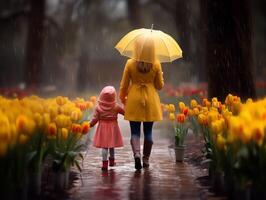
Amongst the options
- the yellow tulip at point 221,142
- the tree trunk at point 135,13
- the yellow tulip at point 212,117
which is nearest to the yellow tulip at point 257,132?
the yellow tulip at point 221,142

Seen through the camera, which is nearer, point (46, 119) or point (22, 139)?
point (22, 139)

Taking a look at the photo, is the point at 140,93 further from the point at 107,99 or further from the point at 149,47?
the point at 149,47

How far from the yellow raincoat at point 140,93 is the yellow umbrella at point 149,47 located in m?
0.16

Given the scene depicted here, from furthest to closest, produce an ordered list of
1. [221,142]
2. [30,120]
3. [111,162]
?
[111,162] < [221,142] < [30,120]

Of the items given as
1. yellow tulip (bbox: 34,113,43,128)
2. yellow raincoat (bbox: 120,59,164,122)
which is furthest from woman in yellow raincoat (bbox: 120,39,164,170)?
yellow tulip (bbox: 34,113,43,128)

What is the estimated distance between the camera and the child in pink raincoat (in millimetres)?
8242

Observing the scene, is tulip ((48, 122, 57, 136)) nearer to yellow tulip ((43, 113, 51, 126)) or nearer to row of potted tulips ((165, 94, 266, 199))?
yellow tulip ((43, 113, 51, 126))

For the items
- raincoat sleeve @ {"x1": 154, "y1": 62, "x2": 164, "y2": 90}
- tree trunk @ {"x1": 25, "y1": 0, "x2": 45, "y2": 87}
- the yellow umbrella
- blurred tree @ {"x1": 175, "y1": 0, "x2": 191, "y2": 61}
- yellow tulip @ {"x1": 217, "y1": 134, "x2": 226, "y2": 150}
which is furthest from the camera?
blurred tree @ {"x1": 175, "y1": 0, "x2": 191, "y2": 61}

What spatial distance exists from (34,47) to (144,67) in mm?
13427

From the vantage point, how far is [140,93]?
322 inches

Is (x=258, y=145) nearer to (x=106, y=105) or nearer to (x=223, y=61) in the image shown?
(x=106, y=105)

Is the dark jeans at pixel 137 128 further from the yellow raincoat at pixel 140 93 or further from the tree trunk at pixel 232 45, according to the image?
the tree trunk at pixel 232 45

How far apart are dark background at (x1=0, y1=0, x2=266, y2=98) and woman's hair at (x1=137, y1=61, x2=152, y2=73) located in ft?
6.58

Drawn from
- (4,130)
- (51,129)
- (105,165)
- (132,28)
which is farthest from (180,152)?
(132,28)
